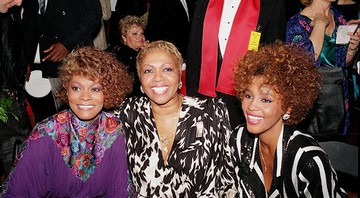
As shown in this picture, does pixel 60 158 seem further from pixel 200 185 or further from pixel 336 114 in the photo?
pixel 336 114

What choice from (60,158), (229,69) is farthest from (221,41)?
(60,158)

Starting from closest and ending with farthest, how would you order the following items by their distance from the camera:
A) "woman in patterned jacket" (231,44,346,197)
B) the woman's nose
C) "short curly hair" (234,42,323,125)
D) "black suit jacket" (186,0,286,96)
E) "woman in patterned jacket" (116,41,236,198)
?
"woman in patterned jacket" (231,44,346,197)
"short curly hair" (234,42,323,125)
the woman's nose
"woman in patterned jacket" (116,41,236,198)
"black suit jacket" (186,0,286,96)

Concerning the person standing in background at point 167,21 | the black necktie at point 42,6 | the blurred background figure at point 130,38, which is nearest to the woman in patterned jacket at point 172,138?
the black necktie at point 42,6

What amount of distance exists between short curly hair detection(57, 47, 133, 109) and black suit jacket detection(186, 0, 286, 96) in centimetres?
83

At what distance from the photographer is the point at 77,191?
2574mm

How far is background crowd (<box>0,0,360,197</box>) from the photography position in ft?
8.33

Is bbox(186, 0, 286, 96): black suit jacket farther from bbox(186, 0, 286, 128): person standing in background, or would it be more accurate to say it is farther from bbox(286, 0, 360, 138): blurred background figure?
bbox(286, 0, 360, 138): blurred background figure

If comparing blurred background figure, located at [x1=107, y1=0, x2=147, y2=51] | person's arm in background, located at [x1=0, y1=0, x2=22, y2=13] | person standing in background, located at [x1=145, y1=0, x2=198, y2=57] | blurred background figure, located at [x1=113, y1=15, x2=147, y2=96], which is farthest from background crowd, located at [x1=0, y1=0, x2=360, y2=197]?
blurred background figure, located at [x1=107, y1=0, x2=147, y2=51]

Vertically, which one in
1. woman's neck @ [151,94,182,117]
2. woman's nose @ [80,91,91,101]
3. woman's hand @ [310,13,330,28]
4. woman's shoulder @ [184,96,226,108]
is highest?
woman's hand @ [310,13,330,28]

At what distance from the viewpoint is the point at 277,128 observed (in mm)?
2514

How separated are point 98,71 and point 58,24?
1.53m

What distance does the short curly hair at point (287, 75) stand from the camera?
2408 millimetres

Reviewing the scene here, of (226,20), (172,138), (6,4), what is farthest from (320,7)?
(6,4)

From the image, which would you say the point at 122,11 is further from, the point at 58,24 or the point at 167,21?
the point at 58,24
